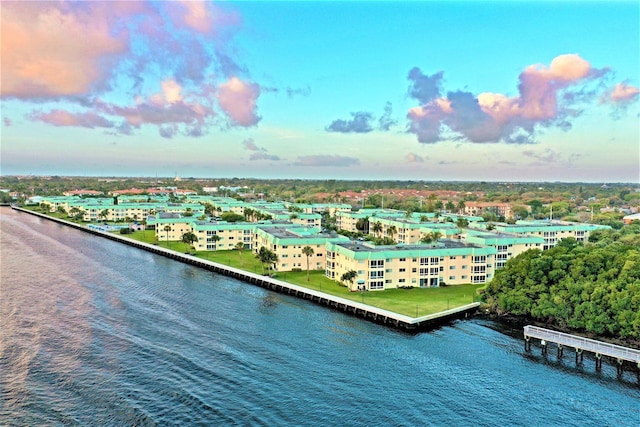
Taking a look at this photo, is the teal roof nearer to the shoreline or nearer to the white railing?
the shoreline

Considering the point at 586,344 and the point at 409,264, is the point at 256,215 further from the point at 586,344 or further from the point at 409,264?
the point at 586,344

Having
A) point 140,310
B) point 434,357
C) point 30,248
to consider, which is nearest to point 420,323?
point 434,357

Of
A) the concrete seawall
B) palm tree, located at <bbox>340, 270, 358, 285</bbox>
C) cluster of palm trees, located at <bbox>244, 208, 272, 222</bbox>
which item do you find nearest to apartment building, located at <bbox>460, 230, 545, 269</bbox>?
the concrete seawall

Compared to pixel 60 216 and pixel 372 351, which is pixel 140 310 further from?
pixel 60 216

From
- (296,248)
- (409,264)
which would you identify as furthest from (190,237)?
(409,264)

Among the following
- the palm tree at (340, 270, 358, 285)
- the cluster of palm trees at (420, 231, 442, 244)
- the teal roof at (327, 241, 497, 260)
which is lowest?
the palm tree at (340, 270, 358, 285)

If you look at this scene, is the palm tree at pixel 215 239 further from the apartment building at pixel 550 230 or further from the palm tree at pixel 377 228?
the apartment building at pixel 550 230

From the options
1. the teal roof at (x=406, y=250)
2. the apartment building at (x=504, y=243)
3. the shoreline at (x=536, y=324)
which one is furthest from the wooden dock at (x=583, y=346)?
the apartment building at (x=504, y=243)

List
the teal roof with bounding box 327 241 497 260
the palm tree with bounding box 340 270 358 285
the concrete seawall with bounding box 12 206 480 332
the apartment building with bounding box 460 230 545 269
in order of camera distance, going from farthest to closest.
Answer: the apartment building with bounding box 460 230 545 269 → the teal roof with bounding box 327 241 497 260 → the palm tree with bounding box 340 270 358 285 → the concrete seawall with bounding box 12 206 480 332
